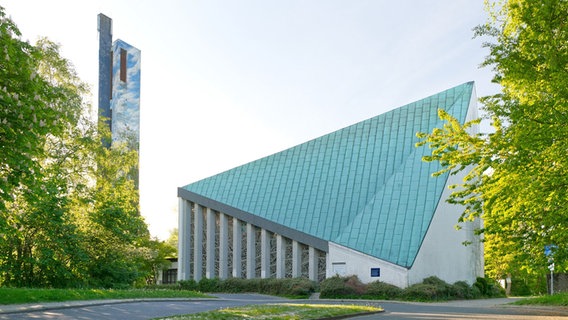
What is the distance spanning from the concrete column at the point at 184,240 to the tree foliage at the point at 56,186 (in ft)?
26.8

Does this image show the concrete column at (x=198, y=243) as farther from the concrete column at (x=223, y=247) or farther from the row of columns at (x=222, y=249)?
the concrete column at (x=223, y=247)

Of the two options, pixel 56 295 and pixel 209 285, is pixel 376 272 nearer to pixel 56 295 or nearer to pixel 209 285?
pixel 209 285

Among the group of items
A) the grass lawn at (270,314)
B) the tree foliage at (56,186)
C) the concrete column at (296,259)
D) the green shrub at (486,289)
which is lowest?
the green shrub at (486,289)

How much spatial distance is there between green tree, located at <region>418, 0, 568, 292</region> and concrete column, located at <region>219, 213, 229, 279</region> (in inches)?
1058

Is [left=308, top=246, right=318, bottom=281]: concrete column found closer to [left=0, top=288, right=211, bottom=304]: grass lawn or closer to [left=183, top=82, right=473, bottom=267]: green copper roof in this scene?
[left=183, top=82, right=473, bottom=267]: green copper roof

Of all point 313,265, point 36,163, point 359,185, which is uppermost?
point 359,185

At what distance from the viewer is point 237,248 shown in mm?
41906

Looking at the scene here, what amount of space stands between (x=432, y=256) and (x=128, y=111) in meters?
56.3

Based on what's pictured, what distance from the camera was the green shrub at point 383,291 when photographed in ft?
102

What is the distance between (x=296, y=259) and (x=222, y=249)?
6.41 m

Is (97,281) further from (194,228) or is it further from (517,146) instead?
(517,146)

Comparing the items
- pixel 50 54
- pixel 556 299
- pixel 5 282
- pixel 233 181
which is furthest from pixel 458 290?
pixel 50 54

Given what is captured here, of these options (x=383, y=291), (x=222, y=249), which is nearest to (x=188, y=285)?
(x=222, y=249)

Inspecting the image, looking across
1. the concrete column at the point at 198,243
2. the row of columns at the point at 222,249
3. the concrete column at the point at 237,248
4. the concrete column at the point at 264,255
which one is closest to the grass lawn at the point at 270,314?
the row of columns at the point at 222,249
